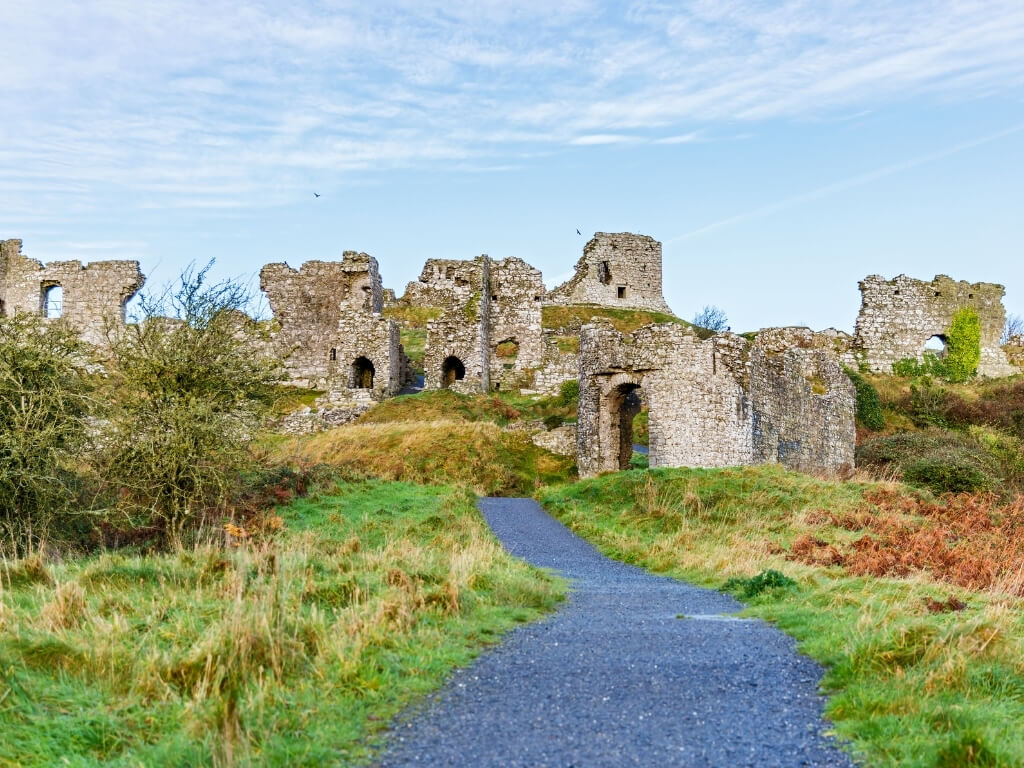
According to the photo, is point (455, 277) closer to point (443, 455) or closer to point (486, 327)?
point (486, 327)

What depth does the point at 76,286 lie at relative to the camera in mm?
51500

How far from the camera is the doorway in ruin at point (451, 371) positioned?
42500 mm

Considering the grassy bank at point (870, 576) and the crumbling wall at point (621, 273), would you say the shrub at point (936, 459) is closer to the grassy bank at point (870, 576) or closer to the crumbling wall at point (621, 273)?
the grassy bank at point (870, 576)

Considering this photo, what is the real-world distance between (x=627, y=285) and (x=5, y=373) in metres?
50.0

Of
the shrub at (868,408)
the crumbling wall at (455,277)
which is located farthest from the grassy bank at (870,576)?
the crumbling wall at (455,277)

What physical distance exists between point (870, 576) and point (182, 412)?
12603mm

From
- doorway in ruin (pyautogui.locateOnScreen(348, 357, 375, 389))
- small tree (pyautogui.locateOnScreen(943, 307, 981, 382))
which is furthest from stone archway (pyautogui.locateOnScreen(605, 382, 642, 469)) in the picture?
small tree (pyautogui.locateOnScreen(943, 307, 981, 382))

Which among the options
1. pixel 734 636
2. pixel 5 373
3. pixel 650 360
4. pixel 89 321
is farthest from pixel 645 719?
pixel 89 321

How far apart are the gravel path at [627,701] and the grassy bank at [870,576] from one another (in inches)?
17.3

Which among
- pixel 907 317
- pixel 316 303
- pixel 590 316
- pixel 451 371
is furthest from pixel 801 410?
pixel 590 316

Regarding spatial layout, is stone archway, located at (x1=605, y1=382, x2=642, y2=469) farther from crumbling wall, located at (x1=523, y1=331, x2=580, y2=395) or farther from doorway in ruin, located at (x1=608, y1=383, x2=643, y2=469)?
crumbling wall, located at (x1=523, y1=331, x2=580, y2=395)

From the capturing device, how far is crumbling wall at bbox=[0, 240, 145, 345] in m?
50.8

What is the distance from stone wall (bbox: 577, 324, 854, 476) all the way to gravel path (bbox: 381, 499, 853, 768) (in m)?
15.8

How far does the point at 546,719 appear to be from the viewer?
6.92 metres
